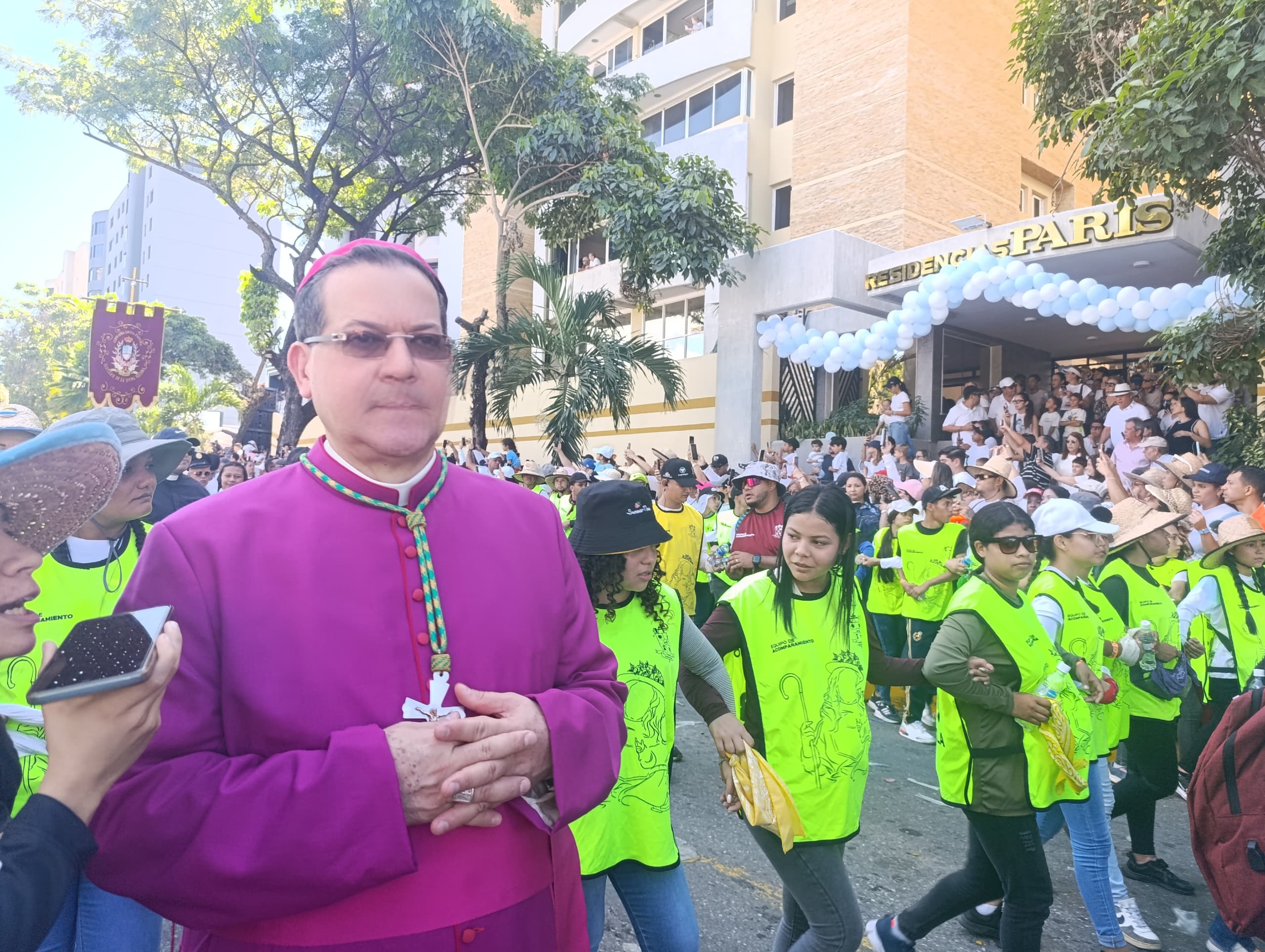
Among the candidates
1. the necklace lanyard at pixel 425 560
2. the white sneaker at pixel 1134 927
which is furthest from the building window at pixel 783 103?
the necklace lanyard at pixel 425 560

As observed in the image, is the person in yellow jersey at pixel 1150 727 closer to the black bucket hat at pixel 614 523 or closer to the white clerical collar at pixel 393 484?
the black bucket hat at pixel 614 523

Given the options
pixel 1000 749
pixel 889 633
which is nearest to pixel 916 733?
pixel 889 633

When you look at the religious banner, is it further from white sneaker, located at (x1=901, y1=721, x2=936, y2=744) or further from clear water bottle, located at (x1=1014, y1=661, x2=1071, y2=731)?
clear water bottle, located at (x1=1014, y1=661, x2=1071, y2=731)

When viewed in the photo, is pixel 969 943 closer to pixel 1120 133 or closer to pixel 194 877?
pixel 194 877

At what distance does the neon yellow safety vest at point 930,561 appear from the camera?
6.98 metres

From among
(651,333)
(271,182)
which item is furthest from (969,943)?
(271,182)

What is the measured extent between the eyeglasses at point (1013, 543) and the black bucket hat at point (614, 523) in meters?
1.41

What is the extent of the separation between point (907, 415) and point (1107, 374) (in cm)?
349

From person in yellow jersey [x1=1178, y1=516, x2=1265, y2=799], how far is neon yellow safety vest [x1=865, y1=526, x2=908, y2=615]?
264cm

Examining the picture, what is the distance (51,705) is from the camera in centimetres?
110

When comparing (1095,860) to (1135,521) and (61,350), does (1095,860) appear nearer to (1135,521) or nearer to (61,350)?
(1135,521)

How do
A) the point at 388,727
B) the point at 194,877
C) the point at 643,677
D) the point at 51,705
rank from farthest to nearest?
the point at 643,677, the point at 388,727, the point at 194,877, the point at 51,705

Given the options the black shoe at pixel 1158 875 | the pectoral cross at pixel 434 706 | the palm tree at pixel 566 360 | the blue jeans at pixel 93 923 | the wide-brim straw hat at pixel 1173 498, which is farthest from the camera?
the palm tree at pixel 566 360

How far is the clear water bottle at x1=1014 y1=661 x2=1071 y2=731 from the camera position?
3.32m
